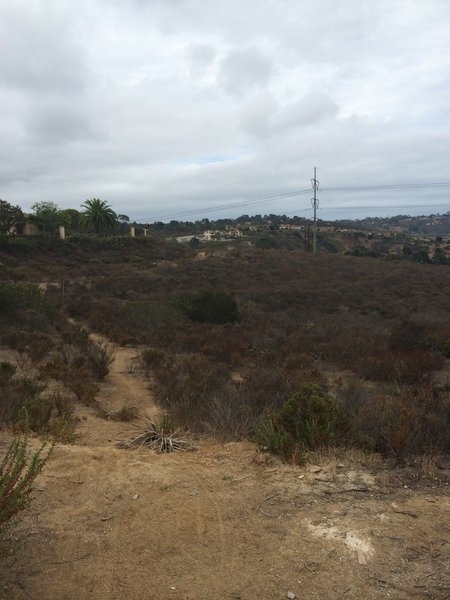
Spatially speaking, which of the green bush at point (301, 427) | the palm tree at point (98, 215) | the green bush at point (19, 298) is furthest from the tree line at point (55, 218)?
the green bush at point (301, 427)

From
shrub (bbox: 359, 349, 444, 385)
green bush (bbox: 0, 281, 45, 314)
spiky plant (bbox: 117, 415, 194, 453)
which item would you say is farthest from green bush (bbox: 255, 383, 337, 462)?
green bush (bbox: 0, 281, 45, 314)

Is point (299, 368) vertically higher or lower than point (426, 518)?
lower

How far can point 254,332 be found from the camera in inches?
625

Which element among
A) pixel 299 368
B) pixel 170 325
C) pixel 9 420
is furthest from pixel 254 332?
pixel 9 420

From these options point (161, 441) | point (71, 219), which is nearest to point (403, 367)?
point (161, 441)

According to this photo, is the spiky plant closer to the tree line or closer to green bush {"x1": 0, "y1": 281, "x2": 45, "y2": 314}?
green bush {"x1": 0, "y1": 281, "x2": 45, "y2": 314}

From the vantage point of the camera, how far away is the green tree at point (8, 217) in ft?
167

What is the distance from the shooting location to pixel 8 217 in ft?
168

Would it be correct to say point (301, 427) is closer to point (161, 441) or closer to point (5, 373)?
point (161, 441)

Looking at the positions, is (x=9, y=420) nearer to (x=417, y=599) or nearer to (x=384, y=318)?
(x=417, y=599)

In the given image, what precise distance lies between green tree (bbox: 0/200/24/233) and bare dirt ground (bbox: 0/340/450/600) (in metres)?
51.9

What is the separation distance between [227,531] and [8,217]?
5452 cm

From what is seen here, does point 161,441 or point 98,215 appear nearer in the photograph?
point 161,441

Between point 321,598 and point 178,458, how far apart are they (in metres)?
2.53
